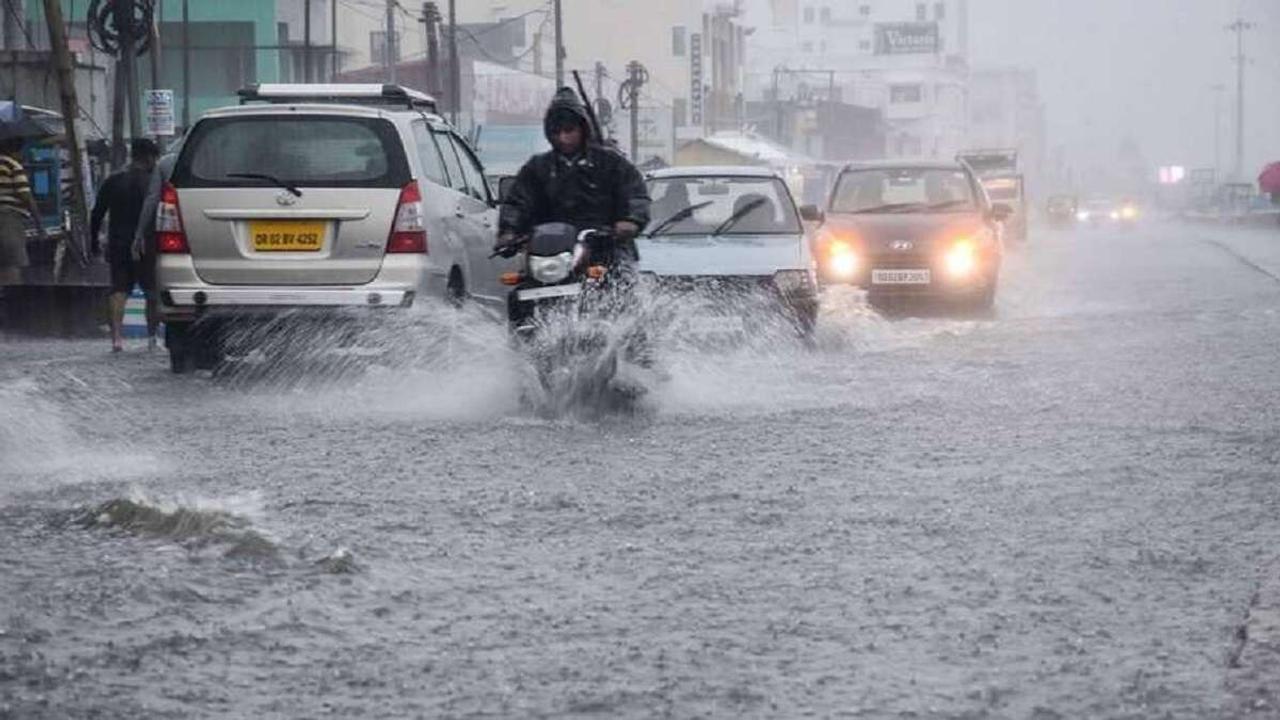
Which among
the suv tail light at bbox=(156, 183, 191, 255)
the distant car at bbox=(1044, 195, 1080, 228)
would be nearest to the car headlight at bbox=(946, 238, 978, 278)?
the suv tail light at bbox=(156, 183, 191, 255)

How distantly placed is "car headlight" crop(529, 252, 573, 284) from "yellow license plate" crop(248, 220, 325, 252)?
8.59 feet

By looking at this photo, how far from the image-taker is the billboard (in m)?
177

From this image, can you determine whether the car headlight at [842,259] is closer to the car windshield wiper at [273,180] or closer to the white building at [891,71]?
the car windshield wiper at [273,180]

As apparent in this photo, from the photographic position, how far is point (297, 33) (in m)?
68.2

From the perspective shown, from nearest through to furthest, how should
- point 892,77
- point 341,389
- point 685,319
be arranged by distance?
point 341,389
point 685,319
point 892,77

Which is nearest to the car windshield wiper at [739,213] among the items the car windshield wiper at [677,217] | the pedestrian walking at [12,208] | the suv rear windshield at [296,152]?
the car windshield wiper at [677,217]

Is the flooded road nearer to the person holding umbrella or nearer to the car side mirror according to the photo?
the car side mirror

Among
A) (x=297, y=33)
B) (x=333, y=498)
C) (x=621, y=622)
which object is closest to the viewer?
(x=621, y=622)

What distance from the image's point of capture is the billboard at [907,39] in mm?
177125

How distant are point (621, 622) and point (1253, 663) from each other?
1698 mm

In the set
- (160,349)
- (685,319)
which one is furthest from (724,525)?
(160,349)

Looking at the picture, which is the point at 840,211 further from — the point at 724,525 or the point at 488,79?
the point at 488,79

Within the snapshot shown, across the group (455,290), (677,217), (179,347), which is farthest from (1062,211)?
(179,347)

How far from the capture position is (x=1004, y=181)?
65250 millimetres
